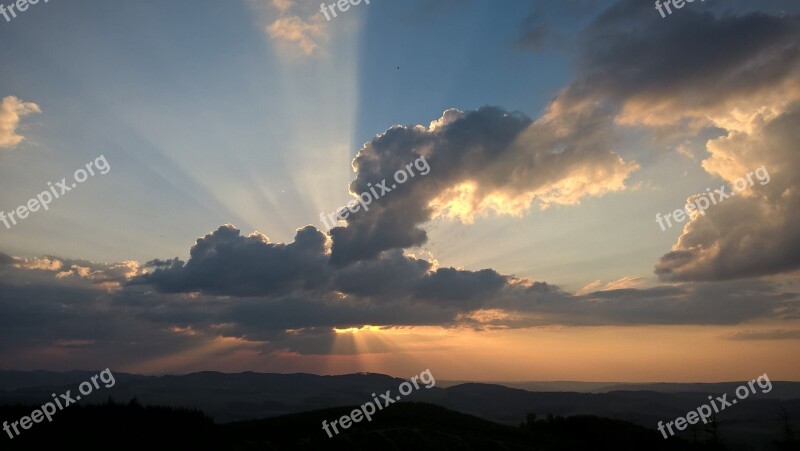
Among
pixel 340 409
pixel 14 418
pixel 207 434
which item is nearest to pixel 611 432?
pixel 340 409

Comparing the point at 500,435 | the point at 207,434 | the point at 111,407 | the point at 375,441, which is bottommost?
the point at 500,435

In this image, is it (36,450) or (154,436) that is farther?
(154,436)

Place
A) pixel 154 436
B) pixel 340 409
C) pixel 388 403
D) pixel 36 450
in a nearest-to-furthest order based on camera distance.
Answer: pixel 36 450 → pixel 154 436 → pixel 340 409 → pixel 388 403

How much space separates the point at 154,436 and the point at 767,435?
192m

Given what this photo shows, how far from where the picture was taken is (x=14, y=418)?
163 ft

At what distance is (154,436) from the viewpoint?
4678 cm

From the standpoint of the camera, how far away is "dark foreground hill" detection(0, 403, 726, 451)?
147 ft

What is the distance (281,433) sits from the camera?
49.7 m

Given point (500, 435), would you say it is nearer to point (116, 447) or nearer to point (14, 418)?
point (116, 447)

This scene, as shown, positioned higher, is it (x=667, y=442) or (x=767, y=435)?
(x=667, y=442)

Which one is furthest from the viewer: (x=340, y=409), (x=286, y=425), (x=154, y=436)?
(x=340, y=409)

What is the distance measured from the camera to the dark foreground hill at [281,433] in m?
44.9

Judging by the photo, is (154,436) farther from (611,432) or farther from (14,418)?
(611,432)

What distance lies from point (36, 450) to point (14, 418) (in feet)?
29.5
